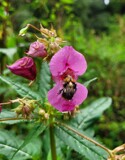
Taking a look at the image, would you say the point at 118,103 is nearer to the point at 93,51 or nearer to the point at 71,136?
the point at 93,51

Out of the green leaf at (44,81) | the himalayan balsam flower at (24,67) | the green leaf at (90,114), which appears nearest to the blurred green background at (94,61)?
the green leaf at (90,114)

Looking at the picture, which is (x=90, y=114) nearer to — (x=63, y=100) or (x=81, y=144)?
(x=81, y=144)

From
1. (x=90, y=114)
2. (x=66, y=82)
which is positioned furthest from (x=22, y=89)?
(x=90, y=114)

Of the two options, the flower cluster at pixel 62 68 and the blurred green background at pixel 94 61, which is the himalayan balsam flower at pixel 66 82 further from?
the blurred green background at pixel 94 61

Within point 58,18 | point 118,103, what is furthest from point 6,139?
point 58,18

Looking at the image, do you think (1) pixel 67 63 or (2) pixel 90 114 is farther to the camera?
(2) pixel 90 114

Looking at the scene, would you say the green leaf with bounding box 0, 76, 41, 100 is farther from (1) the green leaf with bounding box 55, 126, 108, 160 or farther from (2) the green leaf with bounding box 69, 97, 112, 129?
(2) the green leaf with bounding box 69, 97, 112, 129
